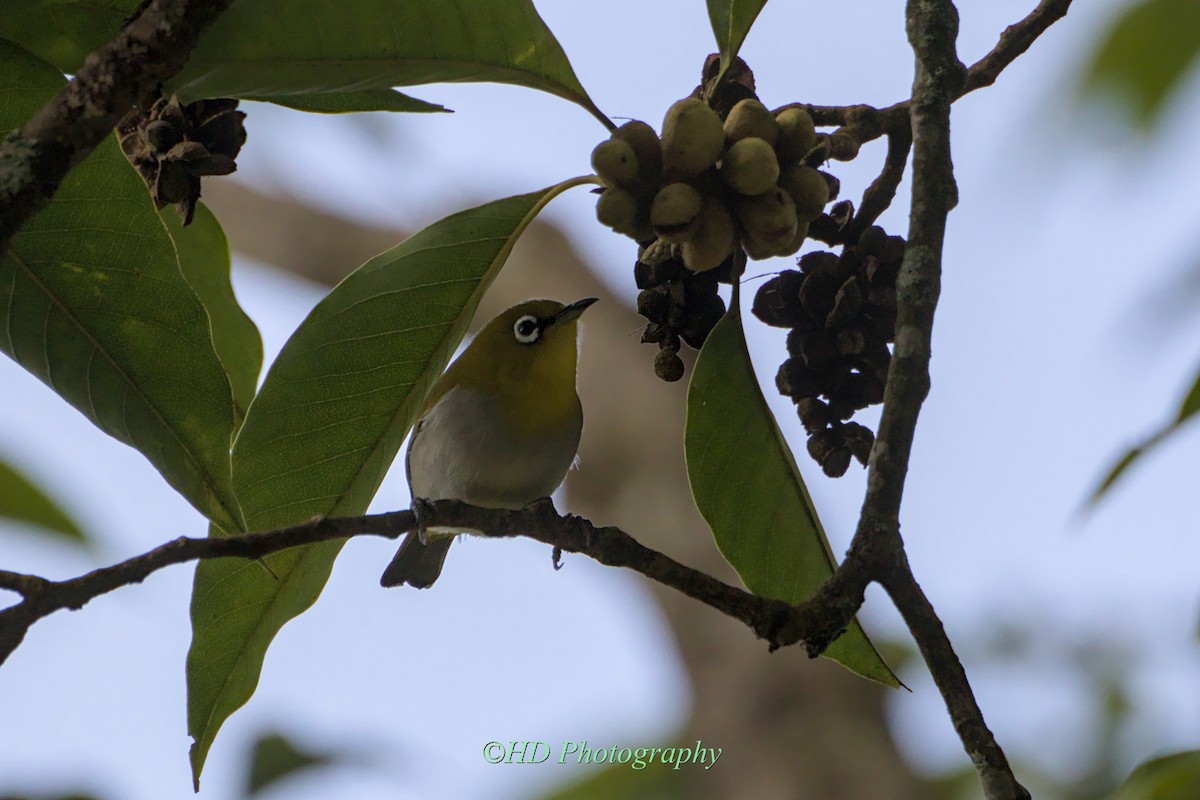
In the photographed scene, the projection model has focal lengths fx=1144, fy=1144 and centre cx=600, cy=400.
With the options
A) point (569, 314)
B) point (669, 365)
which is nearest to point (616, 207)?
point (669, 365)

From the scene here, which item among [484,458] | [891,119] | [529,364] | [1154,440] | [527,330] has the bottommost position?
[1154,440]

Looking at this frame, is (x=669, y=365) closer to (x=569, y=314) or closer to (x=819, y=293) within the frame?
(x=819, y=293)

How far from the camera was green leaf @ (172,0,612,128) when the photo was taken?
1.50 meters

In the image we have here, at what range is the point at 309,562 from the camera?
1.85m

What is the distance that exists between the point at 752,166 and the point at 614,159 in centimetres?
19

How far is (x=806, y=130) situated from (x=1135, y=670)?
453cm

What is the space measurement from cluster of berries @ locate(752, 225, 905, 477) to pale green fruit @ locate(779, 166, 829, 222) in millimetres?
168

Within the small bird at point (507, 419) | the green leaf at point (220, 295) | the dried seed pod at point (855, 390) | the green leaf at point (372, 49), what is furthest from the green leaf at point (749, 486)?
the small bird at point (507, 419)

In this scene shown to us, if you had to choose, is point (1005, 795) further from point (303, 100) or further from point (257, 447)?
point (303, 100)

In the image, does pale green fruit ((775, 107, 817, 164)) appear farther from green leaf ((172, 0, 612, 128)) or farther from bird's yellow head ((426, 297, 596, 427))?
bird's yellow head ((426, 297, 596, 427))

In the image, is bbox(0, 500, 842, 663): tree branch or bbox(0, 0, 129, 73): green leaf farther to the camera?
bbox(0, 0, 129, 73): green leaf

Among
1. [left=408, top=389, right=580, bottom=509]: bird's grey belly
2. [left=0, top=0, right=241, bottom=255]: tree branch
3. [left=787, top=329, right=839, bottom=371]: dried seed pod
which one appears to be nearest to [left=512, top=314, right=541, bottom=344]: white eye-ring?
[left=408, top=389, right=580, bottom=509]: bird's grey belly

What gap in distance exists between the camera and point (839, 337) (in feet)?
5.83

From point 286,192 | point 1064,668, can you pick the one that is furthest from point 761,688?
point 286,192
